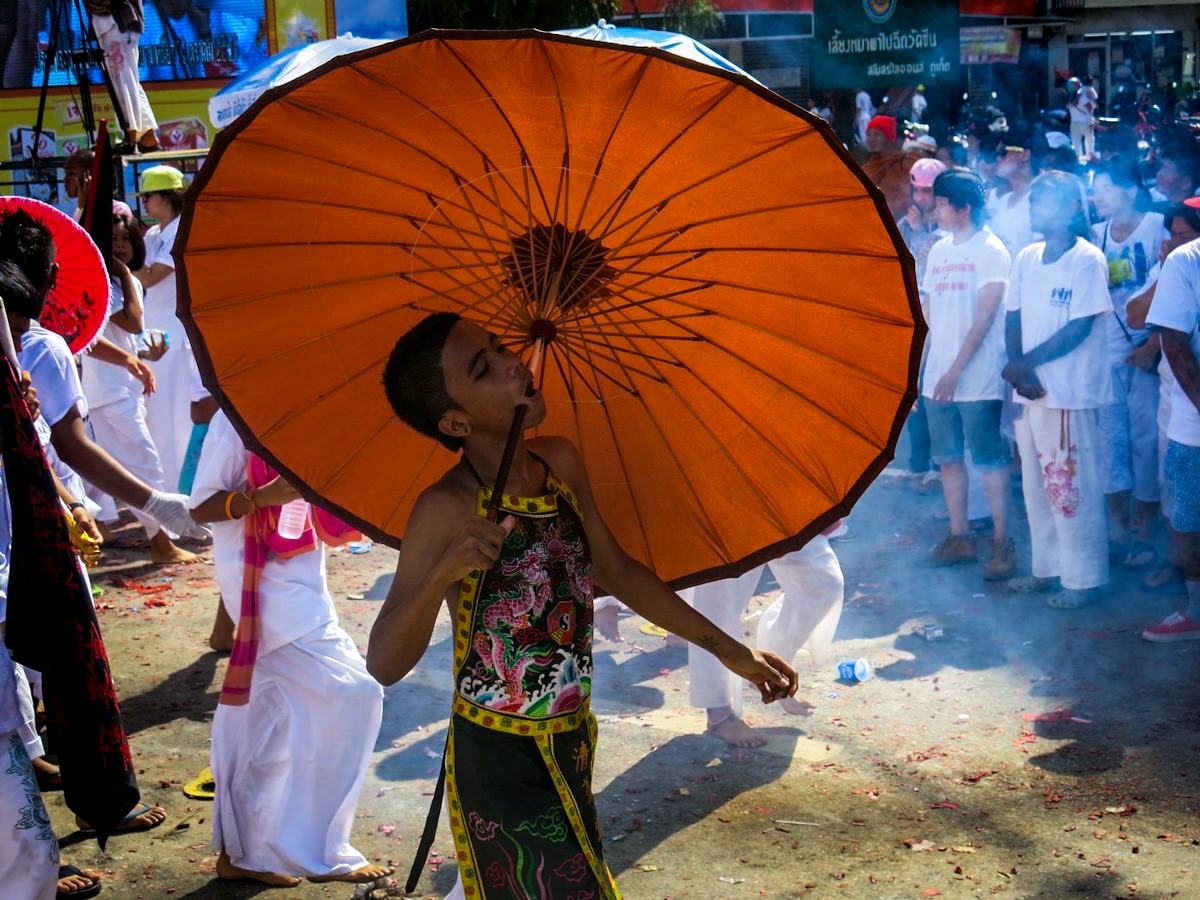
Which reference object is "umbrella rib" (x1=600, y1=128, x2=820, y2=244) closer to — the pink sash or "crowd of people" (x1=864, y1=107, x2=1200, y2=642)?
the pink sash

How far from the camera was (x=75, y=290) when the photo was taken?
18.2 ft

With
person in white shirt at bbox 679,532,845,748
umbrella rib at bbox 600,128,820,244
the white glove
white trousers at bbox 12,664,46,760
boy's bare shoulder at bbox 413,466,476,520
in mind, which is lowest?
person in white shirt at bbox 679,532,845,748

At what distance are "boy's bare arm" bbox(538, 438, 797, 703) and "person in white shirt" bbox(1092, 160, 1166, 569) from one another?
19.3 ft

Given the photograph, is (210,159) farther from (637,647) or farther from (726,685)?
(637,647)

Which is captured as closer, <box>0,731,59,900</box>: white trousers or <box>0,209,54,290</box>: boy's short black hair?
<box>0,731,59,900</box>: white trousers

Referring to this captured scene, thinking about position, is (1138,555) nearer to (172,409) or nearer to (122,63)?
(172,409)

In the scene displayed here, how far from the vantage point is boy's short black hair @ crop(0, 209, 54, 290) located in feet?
15.2

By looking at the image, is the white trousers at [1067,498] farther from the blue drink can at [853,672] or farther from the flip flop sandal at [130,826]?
the flip flop sandal at [130,826]

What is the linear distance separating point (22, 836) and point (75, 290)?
244 cm

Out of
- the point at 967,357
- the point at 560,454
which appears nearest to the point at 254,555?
the point at 560,454

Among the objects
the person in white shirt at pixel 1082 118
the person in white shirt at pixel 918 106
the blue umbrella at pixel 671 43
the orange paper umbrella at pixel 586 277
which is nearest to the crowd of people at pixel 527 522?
the orange paper umbrella at pixel 586 277

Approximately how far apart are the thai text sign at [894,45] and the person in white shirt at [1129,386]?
1180 cm

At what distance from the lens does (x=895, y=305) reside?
3.05 meters

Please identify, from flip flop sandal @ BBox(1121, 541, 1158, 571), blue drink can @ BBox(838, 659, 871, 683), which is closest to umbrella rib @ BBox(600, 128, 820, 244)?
blue drink can @ BBox(838, 659, 871, 683)
